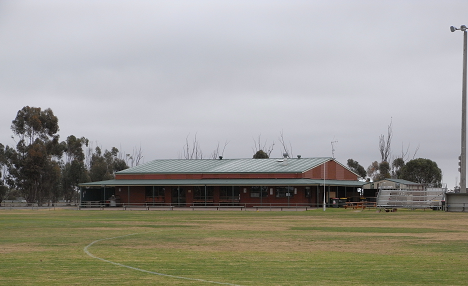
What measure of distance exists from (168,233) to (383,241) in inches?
377

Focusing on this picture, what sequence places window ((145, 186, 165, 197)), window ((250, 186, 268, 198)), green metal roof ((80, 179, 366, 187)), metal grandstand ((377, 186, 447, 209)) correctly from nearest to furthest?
metal grandstand ((377, 186, 447, 209)) < green metal roof ((80, 179, 366, 187)) < window ((250, 186, 268, 198)) < window ((145, 186, 165, 197))

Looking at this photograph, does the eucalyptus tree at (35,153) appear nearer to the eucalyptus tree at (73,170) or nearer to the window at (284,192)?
the eucalyptus tree at (73,170)

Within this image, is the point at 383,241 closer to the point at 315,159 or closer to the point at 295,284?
the point at 295,284

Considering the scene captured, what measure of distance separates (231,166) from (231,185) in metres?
8.61

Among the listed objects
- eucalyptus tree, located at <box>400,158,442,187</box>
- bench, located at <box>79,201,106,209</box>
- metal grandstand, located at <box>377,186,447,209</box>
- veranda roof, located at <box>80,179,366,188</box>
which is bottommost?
bench, located at <box>79,201,106,209</box>

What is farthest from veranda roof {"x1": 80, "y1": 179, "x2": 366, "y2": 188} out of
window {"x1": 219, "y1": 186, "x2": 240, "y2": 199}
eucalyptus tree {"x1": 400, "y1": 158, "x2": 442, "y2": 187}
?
eucalyptus tree {"x1": 400, "y1": 158, "x2": 442, "y2": 187}

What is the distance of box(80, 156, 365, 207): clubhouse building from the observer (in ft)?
231

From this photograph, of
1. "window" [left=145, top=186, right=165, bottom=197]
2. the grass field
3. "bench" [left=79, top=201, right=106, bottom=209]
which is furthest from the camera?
"window" [left=145, top=186, right=165, bottom=197]

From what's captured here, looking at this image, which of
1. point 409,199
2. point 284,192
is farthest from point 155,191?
point 409,199

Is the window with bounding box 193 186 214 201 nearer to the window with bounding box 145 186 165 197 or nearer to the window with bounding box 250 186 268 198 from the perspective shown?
the window with bounding box 145 186 165 197

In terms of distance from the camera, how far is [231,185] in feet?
231

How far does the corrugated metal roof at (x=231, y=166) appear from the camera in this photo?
74.6 meters

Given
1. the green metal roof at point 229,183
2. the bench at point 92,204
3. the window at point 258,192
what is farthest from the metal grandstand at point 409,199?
→ the bench at point 92,204

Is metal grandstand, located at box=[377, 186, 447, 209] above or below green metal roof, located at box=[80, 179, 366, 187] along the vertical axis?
below
